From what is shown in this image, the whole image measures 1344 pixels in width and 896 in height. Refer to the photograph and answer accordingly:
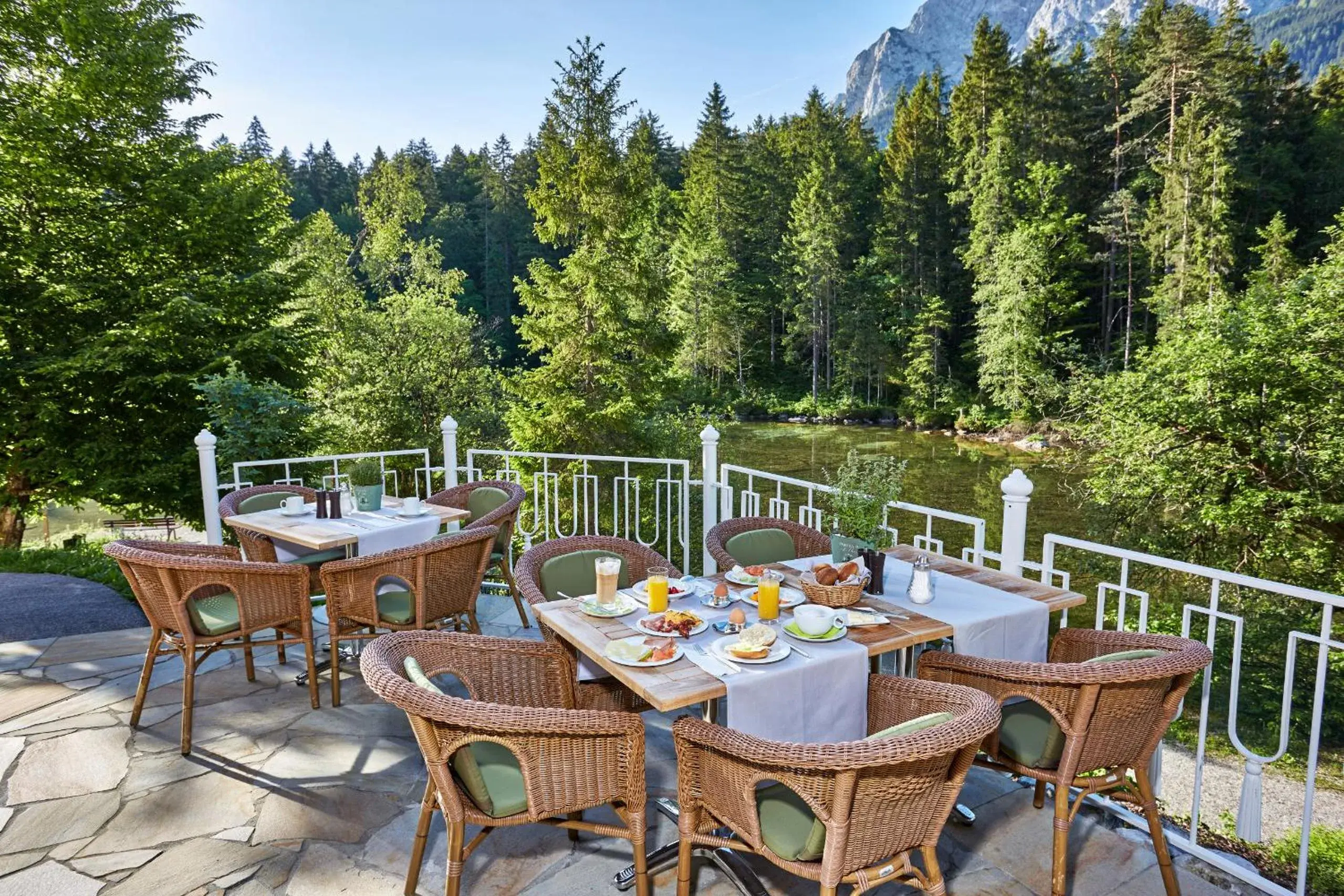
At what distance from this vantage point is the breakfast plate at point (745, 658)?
67.2 inches

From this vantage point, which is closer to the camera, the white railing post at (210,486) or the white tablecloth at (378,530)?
the white tablecloth at (378,530)

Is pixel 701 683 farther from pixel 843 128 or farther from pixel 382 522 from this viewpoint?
pixel 843 128

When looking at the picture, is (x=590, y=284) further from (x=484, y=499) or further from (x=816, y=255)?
(x=816, y=255)

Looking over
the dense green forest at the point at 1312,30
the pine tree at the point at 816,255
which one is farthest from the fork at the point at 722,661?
the dense green forest at the point at 1312,30

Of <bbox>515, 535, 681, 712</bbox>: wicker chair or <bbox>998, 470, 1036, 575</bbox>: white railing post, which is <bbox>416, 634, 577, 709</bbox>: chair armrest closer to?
<bbox>515, 535, 681, 712</bbox>: wicker chair

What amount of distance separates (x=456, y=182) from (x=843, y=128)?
57.3 ft

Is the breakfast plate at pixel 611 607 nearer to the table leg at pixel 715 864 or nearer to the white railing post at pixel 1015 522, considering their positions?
the table leg at pixel 715 864

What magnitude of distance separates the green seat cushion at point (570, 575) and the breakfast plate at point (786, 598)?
1.72ft

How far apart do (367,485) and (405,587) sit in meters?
0.79

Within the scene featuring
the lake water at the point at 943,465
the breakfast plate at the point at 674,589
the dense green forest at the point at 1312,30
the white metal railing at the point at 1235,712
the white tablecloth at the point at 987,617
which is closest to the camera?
the white metal railing at the point at 1235,712

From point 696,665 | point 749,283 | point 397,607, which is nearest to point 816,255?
point 749,283

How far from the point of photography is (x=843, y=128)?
28.3 meters

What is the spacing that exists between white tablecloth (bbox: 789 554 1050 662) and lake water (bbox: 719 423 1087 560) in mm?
7723

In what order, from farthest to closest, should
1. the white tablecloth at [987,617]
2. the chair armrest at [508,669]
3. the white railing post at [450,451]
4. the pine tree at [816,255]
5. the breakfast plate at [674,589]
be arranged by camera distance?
the pine tree at [816,255] → the white railing post at [450,451] → the breakfast plate at [674,589] → the white tablecloth at [987,617] → the chair armrest at [508,669]
